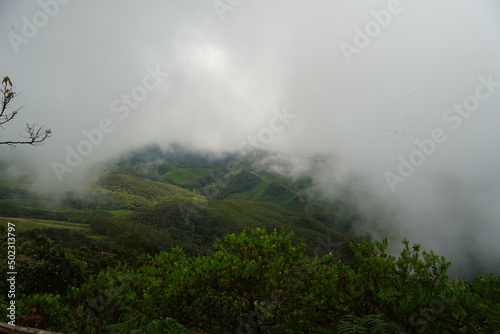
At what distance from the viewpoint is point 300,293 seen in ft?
16.2

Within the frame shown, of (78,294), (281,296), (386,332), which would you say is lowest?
(78,294)

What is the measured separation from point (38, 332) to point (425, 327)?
17.0 ft

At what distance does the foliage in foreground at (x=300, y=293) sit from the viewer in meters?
3.64

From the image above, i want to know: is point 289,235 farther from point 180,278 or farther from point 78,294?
point 78,294

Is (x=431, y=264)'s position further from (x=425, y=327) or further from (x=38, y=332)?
(x=38, y=332)

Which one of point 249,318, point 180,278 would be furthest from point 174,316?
point 249,318

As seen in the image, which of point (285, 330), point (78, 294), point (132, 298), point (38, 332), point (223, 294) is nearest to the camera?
point (38, 332)

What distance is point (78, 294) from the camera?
7.24 metres

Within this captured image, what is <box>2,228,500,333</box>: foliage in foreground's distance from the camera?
3637 mm

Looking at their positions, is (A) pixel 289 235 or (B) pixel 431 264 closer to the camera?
(B) pixel 431 264

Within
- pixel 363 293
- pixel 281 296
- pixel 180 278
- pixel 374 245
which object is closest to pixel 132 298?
pixel 180 278

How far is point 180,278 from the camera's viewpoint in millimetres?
5055

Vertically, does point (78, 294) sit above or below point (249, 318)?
below

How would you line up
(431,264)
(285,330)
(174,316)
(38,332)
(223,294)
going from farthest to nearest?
(223,294) < (174,316) < (285,330) < (431,264) < (38,332)
